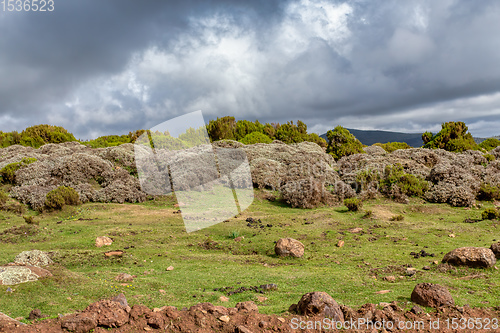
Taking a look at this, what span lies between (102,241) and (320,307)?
7758 millimetres

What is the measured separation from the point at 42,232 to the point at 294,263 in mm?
8807

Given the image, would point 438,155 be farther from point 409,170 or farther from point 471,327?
point 471,327

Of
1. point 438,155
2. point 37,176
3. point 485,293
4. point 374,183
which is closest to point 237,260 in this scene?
point 485,293

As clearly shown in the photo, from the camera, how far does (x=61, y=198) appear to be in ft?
45.8

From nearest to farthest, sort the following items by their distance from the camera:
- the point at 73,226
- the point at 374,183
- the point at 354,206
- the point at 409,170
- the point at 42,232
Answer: the point at 42,232
the point at 73,226
the point at 354,206
the point at 374,183
the point at 409,170

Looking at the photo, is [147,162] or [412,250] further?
[147,162]

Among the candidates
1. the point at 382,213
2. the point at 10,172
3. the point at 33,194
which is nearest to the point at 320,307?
the point at 382,213

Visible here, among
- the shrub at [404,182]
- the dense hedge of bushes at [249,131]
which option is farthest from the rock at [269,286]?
the dense hedge of bushes at [249,131]

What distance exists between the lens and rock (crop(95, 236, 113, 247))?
9.40 metres

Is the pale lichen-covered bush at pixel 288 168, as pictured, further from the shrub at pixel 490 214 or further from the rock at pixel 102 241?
the rock at pixel 102 241

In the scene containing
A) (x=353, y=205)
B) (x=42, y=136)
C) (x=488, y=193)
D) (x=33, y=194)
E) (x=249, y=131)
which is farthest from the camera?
(x=249, y=131)

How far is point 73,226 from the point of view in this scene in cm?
1180

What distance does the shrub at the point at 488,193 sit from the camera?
16.0 metres

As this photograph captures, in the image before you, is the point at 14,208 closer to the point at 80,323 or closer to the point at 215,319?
the point at 80,323
